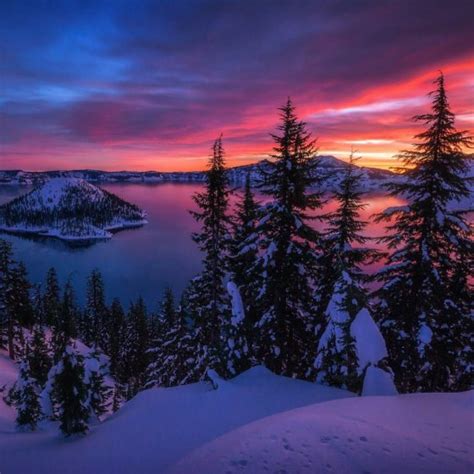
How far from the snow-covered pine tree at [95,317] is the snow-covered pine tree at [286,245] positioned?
46.7 m

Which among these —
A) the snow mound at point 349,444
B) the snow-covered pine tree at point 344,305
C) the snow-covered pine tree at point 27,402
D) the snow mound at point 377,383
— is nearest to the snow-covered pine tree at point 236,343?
the snow-covered pine tree at point 344,305

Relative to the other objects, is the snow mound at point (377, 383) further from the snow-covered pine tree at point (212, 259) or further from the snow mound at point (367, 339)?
the snow-covered pine tree at point (212, 259)

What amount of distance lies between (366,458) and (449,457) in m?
1.39

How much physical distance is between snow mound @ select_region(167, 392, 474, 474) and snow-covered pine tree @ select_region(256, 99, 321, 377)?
6522 millimetres

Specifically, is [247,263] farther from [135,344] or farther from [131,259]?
[131,259]

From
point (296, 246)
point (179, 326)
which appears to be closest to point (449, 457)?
point (296, 246)

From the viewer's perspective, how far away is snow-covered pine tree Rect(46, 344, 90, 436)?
9.85 meters

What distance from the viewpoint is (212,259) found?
16.8m

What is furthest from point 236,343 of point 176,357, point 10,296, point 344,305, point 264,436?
point 10,296

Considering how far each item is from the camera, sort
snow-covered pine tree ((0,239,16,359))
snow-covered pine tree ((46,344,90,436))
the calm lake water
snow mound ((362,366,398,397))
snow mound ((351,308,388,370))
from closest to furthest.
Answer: snow mound ((362,366,398,397)) < snow mound ((351,308,388,370)) < snow-covered pine tree ((46,344,90,436)) < snow-covered pine tree ((0,239,16,359)) < the calm lake water


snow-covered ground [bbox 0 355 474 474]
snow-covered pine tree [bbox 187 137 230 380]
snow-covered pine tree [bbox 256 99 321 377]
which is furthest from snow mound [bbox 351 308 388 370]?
snow-covered pine tree [bbox 187 137 230 380]

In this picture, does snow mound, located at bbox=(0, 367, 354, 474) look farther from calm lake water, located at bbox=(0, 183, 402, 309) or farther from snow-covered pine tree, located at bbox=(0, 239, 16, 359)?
calm lake water, located at bbox=(0, 183, 402, 309)

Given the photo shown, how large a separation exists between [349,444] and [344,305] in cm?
482

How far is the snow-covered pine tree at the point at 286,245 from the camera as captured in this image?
1278cm
